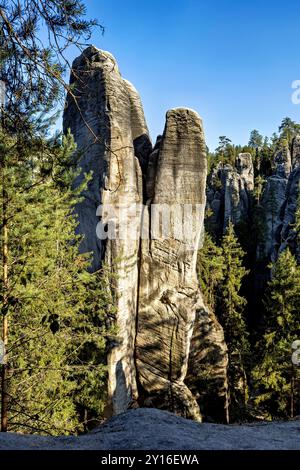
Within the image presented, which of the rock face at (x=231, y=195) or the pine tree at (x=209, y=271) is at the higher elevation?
the rock face at (x=231, y=195)

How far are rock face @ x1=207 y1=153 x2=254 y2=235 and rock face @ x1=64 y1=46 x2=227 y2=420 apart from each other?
2469 cm

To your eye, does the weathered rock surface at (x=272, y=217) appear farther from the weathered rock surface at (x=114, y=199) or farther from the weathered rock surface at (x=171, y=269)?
the weathered rock surface at (x=114, y=199)

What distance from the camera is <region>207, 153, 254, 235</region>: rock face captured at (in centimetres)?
3991

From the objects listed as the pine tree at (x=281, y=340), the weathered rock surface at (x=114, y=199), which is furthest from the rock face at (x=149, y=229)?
the pine tree at (x=281, y=340)

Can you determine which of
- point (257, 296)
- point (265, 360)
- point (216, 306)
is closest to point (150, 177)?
point (265, 360)

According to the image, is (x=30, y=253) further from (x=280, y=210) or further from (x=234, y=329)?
(x=280, y=210)

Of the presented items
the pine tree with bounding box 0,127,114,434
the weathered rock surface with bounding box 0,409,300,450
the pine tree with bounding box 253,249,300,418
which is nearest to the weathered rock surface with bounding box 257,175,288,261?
the pine tree with bounding box 253,249,300,418

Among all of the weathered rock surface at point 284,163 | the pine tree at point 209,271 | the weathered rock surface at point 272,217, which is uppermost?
the weathered rock surface at point 284,163

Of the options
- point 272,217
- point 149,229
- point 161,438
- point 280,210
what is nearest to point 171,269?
point 149,229

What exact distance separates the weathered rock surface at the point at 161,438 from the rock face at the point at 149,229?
8379 mm

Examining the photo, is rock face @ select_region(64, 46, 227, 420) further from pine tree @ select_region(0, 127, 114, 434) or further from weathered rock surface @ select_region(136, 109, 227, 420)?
pine tree @ select_region(0, 127, 114, 434)

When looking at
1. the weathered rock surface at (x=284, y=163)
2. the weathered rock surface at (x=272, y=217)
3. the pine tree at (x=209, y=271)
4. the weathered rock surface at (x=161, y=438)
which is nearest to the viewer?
the weathered rock surface at (x=161, y=438)

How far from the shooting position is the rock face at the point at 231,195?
3991 cm

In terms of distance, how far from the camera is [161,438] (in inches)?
132
